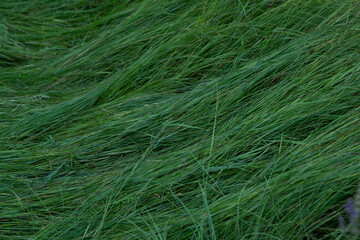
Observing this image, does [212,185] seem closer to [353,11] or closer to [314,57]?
[314,57]

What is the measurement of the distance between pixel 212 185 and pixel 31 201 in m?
0.87

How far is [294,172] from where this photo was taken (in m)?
1.51

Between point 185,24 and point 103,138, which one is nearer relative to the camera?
point 103,138

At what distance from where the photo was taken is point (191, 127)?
1926mm

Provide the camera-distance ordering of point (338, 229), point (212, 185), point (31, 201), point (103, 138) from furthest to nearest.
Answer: point (103, 138)
point (31, 201)
point (212, 185)
point (338, 229)

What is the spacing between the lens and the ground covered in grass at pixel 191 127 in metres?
A: 1.51

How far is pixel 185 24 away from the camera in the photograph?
249 centimetres

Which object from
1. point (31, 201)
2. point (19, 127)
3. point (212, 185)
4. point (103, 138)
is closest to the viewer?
point (212, 185)

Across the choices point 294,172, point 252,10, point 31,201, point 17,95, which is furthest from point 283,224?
point 17,95

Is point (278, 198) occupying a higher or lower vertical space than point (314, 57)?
lower

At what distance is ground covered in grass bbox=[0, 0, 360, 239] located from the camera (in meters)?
1.51

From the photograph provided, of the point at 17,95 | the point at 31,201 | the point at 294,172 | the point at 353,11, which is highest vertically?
the point at 353,11

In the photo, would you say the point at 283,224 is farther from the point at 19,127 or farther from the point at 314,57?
the point at 19,127

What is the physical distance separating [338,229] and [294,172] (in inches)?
10.1
